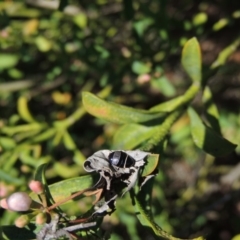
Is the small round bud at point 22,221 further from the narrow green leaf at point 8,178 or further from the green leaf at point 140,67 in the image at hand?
the green leaf at point 140,67

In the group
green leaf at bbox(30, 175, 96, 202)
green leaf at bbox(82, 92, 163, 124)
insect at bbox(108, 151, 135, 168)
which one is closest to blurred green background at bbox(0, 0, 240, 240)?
green leaf at bbox(82, 92, 163, 124)

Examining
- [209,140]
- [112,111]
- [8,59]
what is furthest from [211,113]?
[8,59]

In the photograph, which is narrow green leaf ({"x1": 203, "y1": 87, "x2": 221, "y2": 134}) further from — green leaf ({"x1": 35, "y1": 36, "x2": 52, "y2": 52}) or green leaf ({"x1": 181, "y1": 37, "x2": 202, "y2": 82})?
green leaf ({"x1": 35, "y1": 36, "x2": 52, "y2": 52})

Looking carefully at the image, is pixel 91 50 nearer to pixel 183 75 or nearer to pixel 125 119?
pixel 125 119

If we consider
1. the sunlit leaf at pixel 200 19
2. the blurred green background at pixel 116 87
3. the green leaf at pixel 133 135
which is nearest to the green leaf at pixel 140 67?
the blurred green background at pixel 116 87

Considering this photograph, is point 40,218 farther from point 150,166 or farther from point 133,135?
point 133,135
